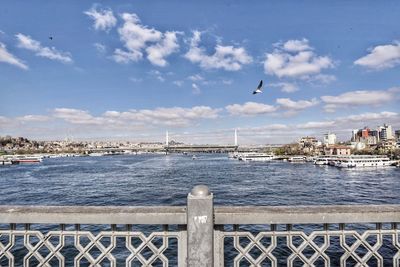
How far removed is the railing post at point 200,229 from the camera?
3406 millimetres

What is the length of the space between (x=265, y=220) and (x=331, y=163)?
119 meters

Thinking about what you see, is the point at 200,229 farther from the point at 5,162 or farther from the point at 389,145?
the point at 389,145

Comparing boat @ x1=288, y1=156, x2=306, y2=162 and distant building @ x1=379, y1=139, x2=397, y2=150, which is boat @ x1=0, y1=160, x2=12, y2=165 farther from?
distant building @ x1=379, y1=139, x2=397, y2=150

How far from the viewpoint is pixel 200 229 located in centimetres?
345

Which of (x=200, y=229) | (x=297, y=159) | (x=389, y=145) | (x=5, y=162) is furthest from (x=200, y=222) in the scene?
(x=389, y=145)

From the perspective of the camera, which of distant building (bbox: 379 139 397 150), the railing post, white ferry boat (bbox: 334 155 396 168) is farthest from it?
distant building (bbox: 379 139 397 150)

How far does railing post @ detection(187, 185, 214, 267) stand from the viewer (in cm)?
341

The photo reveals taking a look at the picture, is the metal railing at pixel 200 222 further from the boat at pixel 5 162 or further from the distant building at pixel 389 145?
the distant building at pixel 389 145

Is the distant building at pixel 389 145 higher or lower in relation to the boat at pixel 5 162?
higher

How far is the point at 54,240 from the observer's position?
1619cm

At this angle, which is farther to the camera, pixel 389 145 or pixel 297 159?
pixel 389 145

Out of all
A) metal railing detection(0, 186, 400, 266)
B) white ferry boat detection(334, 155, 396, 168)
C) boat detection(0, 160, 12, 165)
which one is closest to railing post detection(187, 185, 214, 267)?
metal railing detection(0, 186, 400, 266)

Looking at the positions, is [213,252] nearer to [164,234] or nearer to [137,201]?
[164,234]

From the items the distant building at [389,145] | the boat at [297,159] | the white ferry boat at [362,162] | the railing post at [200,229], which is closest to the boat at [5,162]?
the boat at [297,159]
